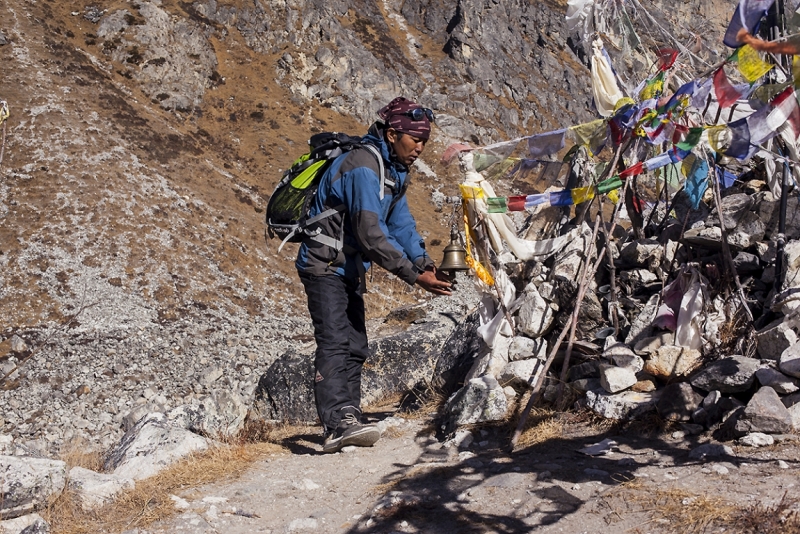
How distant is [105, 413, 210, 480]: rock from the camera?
4.17m

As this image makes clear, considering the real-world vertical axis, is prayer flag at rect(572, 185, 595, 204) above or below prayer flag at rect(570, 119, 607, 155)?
below

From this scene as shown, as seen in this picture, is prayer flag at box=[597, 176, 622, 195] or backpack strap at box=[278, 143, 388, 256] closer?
backpack strap at box=[278, 143, 388, 256]

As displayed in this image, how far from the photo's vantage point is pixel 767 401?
12.5ft

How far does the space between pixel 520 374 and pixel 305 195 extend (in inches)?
91.3

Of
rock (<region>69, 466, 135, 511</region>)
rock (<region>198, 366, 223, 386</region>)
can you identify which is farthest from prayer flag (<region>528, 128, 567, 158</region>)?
rock (<region>198, 366, 223, 386</region>)

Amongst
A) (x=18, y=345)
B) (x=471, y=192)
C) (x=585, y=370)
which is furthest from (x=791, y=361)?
(x=18, y=345)

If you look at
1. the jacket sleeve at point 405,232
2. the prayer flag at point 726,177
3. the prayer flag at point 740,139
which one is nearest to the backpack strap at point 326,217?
the jacket sleeve at point 405,232

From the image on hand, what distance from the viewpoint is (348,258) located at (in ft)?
14.5

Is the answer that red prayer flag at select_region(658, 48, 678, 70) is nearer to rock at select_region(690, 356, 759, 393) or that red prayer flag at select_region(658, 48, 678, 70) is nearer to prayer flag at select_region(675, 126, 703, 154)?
prayer flag at select_region(675, 126, 703, 154)

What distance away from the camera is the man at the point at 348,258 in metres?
4.23

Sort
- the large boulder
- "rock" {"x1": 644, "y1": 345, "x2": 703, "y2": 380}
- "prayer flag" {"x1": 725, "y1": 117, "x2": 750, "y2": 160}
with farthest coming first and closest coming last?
1. the large boulder
2. "rock" {"x1": 644, "y1": 345, "x2": 703, "y2": 380}
3. "prayer flag" {"x1": 725, "y1": 117, "x2": 750, "y2": 160}

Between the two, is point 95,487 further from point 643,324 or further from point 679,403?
point 643,324

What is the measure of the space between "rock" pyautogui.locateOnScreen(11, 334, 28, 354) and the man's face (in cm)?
1930

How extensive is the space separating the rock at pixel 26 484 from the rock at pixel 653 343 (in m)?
3.93
